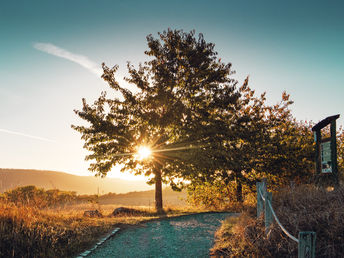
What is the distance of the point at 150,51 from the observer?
1731 cm

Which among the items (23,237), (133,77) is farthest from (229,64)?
(23,237)

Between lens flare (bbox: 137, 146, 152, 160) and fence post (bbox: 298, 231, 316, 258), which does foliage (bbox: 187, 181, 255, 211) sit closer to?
lens flare (bbox: 137, 146, 152, 160)

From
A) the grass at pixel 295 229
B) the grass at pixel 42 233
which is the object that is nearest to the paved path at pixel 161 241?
the grass at pixel 42 233

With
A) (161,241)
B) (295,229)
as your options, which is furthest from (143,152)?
(295,229)

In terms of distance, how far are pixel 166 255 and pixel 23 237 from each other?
14.2 feet

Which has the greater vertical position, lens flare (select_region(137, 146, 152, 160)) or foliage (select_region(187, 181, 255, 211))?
lens flare (select_region(137, 146, 152, 160))

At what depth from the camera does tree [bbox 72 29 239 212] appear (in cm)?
1529

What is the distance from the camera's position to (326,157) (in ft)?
34.2

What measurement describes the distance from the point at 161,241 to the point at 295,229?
14.3ft

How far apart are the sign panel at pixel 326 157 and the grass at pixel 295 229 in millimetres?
3859

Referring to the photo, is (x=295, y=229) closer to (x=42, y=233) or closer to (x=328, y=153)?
(x=328, y=153)

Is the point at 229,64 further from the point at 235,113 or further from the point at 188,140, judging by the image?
the point at 188,140

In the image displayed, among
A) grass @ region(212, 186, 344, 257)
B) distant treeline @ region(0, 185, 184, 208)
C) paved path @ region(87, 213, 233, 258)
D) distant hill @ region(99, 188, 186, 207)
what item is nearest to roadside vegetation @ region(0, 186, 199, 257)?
distant treeline @ region(0, 185, 184, 208)

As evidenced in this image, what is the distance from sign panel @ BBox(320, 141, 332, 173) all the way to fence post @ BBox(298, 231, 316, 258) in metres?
8.21
